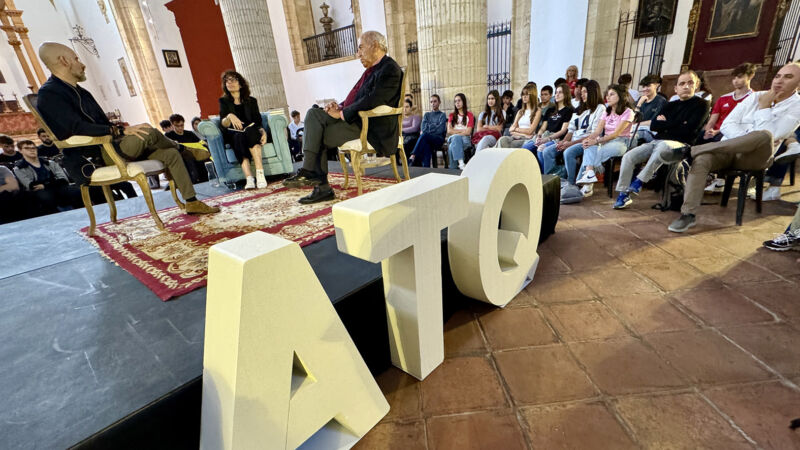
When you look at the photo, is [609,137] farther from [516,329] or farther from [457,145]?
[516,329]

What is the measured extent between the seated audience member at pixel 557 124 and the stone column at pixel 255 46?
224 inches

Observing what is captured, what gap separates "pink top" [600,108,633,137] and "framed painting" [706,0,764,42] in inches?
201

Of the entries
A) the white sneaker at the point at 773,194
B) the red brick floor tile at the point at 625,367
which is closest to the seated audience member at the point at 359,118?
the red brick floor tile at the point at 625,367

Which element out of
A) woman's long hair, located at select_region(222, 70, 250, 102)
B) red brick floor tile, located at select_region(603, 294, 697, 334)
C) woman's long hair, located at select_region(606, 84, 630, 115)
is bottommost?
red brick floor tile, located at select_region(603, 294, 697, 334)

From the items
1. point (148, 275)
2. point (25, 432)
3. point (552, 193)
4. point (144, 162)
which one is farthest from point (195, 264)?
point (552, 193)

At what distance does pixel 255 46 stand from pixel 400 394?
752cm

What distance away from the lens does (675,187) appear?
111 inches

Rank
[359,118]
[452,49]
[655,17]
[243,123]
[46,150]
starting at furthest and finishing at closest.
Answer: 1. [655,17]
2. [452,49]
3. [46,150]
4. [243,123]
5. [359,118]

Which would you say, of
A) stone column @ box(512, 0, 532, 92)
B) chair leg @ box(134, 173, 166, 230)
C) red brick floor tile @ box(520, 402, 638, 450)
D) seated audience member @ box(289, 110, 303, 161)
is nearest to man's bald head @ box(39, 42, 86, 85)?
chair leg @ box(134, 173, 166, 230)

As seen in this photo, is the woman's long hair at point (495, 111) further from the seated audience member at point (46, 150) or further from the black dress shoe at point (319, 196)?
the seated audience member at point (46, 150)

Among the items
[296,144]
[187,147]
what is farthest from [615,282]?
[296,144]

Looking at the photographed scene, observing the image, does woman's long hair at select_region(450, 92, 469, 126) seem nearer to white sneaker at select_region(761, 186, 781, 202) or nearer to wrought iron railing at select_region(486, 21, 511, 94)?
white sneaker at select_region(761, 186, 781, 202)

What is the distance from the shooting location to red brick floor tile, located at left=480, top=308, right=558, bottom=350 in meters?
1.48

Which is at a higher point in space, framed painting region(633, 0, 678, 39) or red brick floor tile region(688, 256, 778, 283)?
framed painting region(633, 0, 678, 39)
